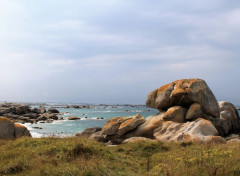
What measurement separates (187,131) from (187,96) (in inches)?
262

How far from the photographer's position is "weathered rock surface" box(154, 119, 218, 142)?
1917 centimetres

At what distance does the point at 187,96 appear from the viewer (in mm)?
26547

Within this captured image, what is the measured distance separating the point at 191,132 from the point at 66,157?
12921mm

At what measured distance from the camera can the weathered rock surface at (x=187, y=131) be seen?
19.2 metres

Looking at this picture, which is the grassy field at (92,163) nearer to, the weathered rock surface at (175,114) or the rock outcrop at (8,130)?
the rock outcrop at (8,130)

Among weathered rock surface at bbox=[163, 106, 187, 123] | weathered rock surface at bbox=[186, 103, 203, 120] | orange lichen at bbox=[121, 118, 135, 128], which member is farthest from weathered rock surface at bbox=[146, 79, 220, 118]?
orange lichen at bbox=[121, 118, 135, 128]

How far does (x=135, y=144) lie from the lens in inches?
703

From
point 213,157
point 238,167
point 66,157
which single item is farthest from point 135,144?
point 238,167

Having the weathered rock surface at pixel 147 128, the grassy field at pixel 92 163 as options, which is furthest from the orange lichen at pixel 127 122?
the grassy field at pixel 92 163

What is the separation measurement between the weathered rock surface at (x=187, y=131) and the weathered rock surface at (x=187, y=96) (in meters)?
4.42

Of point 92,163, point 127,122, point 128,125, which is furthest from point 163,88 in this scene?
point 92,163

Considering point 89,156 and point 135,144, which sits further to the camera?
point 135,144

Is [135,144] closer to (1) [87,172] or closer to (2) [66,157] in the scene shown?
(2) [66,157]

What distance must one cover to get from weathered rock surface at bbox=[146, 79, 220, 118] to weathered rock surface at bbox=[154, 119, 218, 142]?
4.42 metres
